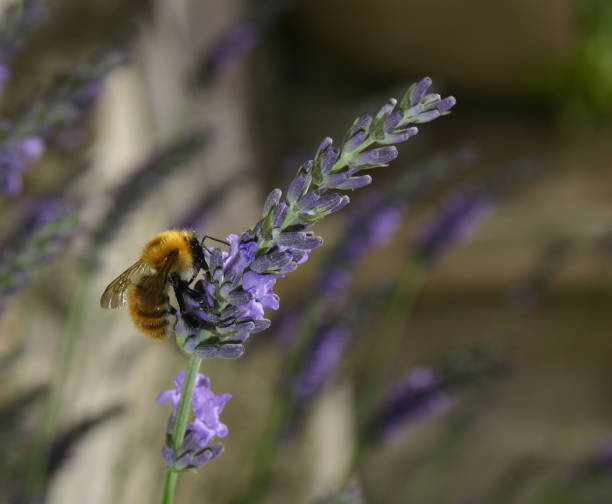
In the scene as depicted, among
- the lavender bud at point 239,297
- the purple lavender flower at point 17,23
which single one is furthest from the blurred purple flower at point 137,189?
the lavender bud at point 239,297

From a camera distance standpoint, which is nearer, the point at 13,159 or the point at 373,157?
the point at 373,157

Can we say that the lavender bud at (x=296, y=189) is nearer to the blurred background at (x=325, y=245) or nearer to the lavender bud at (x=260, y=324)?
the lavender bud at (x=260, y=324)

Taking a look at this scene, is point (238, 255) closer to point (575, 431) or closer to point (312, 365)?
point (312, 365)

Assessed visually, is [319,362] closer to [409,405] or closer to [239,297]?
[409,405]

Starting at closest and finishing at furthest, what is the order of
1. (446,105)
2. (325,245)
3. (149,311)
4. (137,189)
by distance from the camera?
(446,105) → (149,311) → (137,189) → (325,245)

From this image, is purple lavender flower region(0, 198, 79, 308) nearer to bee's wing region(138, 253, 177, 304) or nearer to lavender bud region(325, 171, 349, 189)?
bee's wing region(138, 253, 177, 304)

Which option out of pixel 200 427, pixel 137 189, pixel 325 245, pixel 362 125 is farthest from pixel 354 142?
pixel 325 245

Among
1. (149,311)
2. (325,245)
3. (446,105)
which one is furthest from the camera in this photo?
(325,245)
